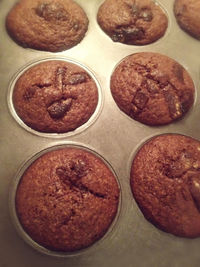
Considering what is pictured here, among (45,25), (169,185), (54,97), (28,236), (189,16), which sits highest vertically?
(45,25)

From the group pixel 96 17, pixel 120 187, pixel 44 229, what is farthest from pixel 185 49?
pixel 44 229

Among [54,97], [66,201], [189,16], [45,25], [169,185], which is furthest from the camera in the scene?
[189,16]

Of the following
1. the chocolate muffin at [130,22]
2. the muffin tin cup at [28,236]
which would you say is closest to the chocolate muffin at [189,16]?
the chocolate muffin at [130,22]

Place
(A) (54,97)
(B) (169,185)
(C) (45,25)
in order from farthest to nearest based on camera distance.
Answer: (C) (45,25)
(A) (54,97)
(B) (169,185)

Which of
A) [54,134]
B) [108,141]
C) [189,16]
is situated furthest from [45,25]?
[189,16]

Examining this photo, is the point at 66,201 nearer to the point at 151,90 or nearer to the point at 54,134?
the point at 54,134

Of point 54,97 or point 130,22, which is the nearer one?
point 54,97
